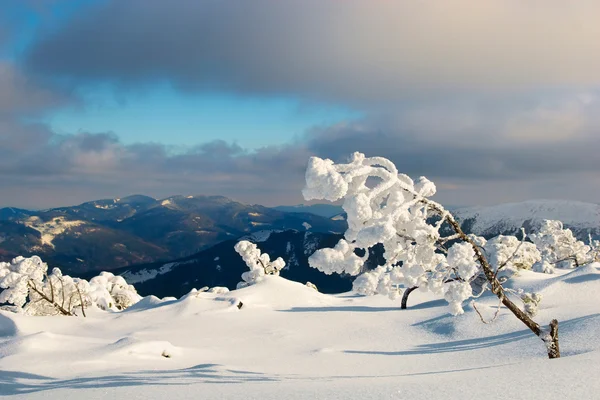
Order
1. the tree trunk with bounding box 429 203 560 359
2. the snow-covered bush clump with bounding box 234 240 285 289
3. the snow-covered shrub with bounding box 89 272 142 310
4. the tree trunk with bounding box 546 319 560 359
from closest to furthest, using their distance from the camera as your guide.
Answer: the tree trunk with bounding box 429 203 560 359, the tree trunk with bounding box 546 319 560 359, the snow-covered shrub with bounding box 89 272 142 310, the snow-covered bush clump with bounding box 234 240 285 289

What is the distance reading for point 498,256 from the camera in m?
17.3

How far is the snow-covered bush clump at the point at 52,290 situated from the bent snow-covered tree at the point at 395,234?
25027 millimetres

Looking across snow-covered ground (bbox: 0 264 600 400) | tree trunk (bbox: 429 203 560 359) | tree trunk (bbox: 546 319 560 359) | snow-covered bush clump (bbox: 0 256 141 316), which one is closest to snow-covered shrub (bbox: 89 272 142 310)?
snow-covered bush clump (bbox: 0 256 141 316)

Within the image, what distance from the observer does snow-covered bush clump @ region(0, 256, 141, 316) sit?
1222 inches

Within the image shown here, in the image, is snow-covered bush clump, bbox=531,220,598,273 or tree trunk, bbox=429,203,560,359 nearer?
tree trunk, bbox=429,203,560,359

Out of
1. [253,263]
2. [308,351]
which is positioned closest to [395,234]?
[308,351]

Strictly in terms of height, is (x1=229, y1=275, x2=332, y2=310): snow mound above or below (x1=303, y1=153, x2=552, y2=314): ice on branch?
below

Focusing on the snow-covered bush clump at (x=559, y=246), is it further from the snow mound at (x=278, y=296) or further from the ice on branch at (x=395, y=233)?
the ice on branch at (x=395, y=233)

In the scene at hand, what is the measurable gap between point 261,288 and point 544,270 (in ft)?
89.0

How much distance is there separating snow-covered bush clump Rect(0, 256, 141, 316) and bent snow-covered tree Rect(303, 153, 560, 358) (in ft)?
82.1

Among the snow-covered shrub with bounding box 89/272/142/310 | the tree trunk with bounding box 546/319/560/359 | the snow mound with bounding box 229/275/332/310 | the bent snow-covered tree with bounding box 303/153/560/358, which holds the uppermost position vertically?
the bent snow-covered tree with bounding box 303/153/560/358

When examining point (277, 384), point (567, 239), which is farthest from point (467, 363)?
point (567, 239)

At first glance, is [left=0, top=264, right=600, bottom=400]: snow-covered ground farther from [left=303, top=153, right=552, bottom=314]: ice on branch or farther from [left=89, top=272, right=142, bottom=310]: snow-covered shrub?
[left=89, top=272, right=142, bottom=310]: snow-covered shrub

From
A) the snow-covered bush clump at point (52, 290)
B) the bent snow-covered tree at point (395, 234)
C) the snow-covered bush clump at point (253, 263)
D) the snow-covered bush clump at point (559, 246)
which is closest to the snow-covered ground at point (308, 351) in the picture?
the bent snow-covered tree at point (395, 234)
